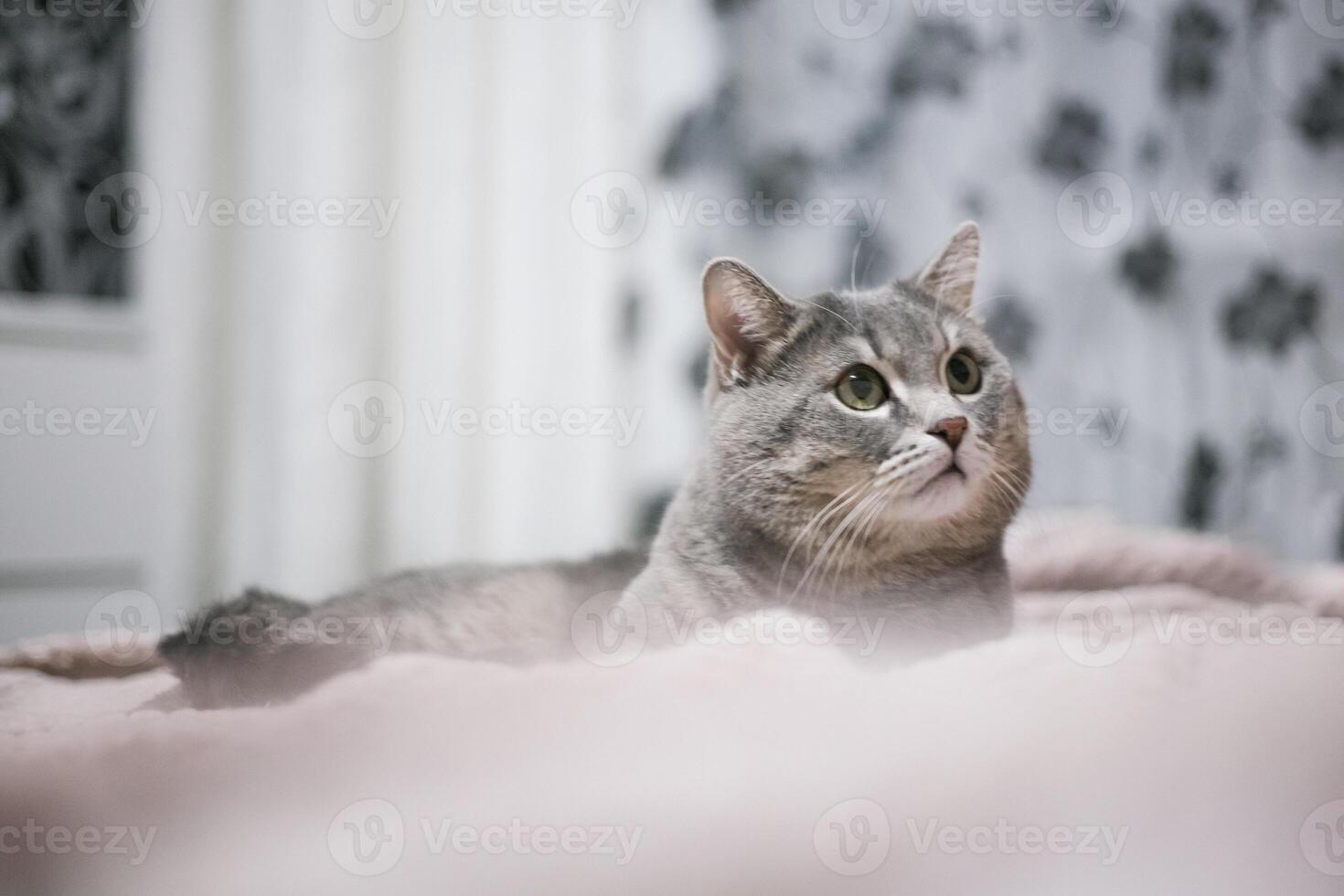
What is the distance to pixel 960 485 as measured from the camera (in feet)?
2.23

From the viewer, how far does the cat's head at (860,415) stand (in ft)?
2.23

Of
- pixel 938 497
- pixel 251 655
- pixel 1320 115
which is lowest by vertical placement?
pixel 251 655

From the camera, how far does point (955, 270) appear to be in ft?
2.77

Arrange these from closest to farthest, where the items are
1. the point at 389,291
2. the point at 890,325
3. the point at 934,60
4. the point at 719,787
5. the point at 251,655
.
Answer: the point at 719,787 < the point at 251,655 < the point at 890,325 < the point at 389,291 < the point at 934,60

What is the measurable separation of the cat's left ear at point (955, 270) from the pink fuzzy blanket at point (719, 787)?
0.41m

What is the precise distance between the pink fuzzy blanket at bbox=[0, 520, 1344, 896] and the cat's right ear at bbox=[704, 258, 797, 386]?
0.33 m

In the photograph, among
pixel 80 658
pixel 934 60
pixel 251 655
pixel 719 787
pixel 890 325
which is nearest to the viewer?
pixel 719 787

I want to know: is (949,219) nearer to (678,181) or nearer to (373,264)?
(678,181)

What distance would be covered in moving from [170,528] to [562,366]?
0.62 meters

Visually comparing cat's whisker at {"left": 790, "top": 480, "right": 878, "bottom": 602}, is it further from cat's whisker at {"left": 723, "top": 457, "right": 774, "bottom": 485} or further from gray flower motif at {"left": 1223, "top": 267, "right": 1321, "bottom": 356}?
gray flower motif at {"left": 1223, "top": 267, "right": 1321, "bottom": 356}

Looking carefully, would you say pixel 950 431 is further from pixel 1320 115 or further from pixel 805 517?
pixel 1320 115

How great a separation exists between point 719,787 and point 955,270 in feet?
1.84

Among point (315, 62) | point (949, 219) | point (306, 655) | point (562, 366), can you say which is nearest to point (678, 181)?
point (562, 366)

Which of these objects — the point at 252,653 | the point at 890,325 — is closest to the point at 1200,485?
the point at 890,325
